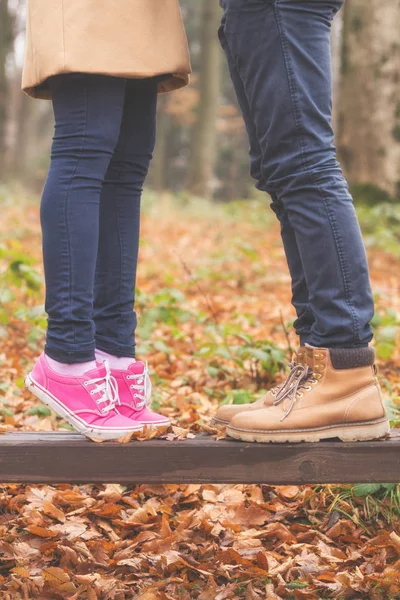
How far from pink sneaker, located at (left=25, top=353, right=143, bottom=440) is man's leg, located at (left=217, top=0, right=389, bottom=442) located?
0.39m

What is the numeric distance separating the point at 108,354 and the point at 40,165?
22.8 m

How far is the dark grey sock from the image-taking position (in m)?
2.01

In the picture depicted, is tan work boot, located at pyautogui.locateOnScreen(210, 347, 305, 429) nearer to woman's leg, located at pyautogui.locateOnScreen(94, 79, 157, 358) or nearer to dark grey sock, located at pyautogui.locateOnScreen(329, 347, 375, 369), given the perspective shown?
dark grey sock, located at pyautogui.locateOnScreen(329, 347, 375, 369)

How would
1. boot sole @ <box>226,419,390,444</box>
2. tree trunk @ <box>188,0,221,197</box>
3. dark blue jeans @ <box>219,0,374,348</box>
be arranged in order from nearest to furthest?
dark blue jeans @ <box>219,0,374,348</box> < boot sole @ <box>226,419,390,444</box> < tree trunk @ <box>188,0,221,197</box>

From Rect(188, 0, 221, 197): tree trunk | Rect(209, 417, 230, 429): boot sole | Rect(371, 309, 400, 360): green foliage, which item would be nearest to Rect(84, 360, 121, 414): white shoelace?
Rect(209, 417, 230, 429): boot sole

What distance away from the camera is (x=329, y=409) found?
2.02m

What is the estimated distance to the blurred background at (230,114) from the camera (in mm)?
7723

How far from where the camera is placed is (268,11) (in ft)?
6.24

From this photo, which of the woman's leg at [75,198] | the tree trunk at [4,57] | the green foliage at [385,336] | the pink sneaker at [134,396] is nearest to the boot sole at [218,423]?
the pink sneaker at [134,396]

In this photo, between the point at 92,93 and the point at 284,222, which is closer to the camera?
the point at 92,93

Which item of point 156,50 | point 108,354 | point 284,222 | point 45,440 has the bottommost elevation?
point 45,440

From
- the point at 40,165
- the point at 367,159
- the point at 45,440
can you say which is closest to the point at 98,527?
the point at 45,440

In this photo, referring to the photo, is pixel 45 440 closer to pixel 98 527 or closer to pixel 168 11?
pixel 98 527

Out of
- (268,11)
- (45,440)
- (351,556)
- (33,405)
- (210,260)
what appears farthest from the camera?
(210,260)
